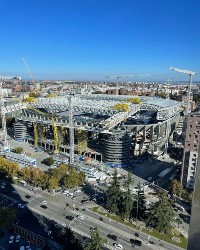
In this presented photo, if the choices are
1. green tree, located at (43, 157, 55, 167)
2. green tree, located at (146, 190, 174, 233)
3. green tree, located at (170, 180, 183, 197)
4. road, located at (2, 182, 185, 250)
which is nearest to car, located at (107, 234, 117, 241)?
road, located at (2, 182, 185, 250)

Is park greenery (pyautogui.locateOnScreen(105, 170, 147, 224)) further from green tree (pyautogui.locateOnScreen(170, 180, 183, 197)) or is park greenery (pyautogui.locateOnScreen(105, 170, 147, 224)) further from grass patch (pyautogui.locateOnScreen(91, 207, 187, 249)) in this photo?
green tree (pyautogui.locateOnScreen(170, 180, 183, 197))

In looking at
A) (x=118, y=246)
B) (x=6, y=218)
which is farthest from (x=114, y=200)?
(x=6, y=218)

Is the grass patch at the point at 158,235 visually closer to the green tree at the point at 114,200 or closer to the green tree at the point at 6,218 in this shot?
the green tree at the point at 114,200

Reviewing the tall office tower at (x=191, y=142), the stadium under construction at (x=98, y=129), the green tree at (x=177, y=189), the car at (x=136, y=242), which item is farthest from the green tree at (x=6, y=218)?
the tall office tower at (x=191, y=142)

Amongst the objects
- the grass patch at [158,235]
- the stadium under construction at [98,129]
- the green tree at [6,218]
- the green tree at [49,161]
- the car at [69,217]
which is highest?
the stadium under construction at [98,129]

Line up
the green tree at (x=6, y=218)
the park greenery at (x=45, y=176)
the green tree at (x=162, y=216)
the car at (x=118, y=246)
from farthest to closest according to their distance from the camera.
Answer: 1. the park greenery at (x=45, y=176)
2. the green tree at (x=162, y=216)
3. the green tree at (x=6, y=218)
4. the car at (x=118, y=246)

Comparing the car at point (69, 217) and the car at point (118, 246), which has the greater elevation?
the car at point (69, 217)

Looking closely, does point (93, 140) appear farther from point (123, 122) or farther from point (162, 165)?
point (162, 165)
